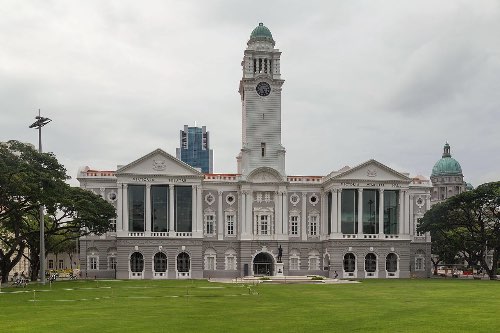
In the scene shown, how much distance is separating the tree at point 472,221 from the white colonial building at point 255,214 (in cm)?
535

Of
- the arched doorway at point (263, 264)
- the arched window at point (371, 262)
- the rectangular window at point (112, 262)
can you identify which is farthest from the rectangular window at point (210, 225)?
the arched window at point (371, 262)

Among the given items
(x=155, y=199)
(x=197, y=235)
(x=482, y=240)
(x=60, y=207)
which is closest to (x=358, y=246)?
(x=482, y=240)

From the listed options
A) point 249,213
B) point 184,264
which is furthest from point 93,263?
point 249,213

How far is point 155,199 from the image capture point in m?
89.8

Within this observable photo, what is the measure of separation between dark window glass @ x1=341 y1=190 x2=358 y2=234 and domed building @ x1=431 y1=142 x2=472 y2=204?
326ft

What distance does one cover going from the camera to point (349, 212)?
92312 millimetres

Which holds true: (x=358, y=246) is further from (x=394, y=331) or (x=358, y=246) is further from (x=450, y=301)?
(x=394, y=331)

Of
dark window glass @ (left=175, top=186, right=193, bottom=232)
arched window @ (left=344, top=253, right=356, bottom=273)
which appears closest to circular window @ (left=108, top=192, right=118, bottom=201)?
dark window glass @ (left=175, top=186, right=193, bottom=232)

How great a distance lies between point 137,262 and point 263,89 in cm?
3190

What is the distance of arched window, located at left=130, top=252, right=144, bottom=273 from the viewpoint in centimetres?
8863

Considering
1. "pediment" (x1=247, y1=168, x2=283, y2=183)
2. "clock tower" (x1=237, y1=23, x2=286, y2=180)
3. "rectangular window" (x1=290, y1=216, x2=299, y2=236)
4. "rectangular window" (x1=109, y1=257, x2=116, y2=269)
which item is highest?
"clock tower" (x1=237, y1=23, x2=286, y2=180)

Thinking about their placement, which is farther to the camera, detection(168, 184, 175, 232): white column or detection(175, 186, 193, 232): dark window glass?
detection(175, 186, 193, 232): dark window glass

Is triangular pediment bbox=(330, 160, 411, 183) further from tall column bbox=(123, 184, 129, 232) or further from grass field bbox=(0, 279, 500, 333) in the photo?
grass field bbox=(0, 279, 500, 333)

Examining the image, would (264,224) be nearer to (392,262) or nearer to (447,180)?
(392,262)
